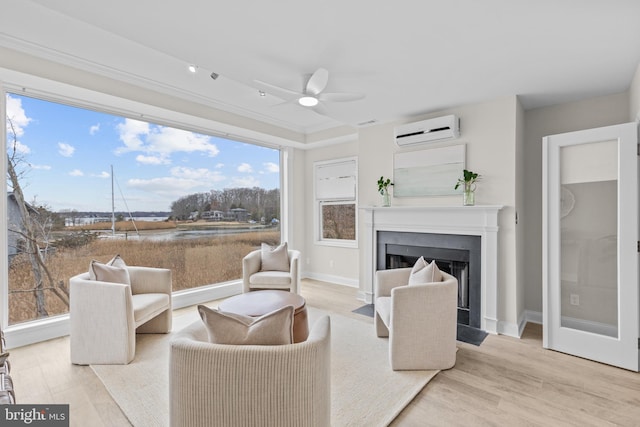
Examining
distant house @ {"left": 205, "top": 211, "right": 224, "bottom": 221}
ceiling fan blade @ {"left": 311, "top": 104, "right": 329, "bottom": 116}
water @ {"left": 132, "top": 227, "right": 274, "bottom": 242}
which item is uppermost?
ceiling fan blade @ {"left": 311, "top": 104, "right": 329, "bottom": 116}

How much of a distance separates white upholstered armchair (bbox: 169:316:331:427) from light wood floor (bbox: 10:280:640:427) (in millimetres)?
898

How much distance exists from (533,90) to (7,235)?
5.30m

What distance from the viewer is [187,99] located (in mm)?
3701

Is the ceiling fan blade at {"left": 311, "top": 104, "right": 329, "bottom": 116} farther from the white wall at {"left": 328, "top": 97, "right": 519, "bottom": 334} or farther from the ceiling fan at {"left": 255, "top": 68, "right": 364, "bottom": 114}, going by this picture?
the white wall at {"left": 328, "top": 97, "right": 519, "bottom": 334}

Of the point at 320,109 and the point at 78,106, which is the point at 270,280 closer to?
the point at 320,109

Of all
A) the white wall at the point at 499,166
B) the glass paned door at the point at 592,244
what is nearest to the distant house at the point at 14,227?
the white wall at the point at 499,166

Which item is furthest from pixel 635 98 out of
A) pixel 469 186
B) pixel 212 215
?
Answer: pixel 212 215

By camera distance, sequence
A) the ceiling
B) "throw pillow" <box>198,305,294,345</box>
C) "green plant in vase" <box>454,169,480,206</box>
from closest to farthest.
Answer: "throw pillow" <box>198,305,294,345</box>, the ceiling, "green plant in vase" <box>454,169,480,206</box>

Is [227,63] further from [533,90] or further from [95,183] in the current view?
[533,90]

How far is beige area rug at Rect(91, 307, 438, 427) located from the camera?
6.25 ft

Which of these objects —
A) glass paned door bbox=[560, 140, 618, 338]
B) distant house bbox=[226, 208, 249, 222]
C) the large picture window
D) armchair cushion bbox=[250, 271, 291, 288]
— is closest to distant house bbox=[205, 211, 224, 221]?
the large picture window

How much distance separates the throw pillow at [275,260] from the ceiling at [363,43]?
224 cm

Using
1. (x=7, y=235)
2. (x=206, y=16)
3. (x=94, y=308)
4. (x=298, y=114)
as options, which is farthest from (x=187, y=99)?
(x=94, y=308)

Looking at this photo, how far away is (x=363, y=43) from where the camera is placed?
2.26 metres
